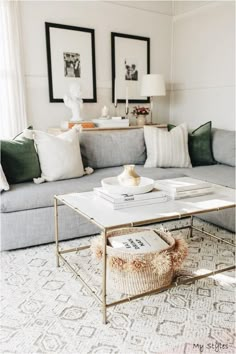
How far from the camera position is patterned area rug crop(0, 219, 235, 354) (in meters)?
1.33

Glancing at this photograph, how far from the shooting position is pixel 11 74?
11.5ft

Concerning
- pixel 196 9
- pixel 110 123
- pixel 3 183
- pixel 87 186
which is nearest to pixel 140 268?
pixel 87 186

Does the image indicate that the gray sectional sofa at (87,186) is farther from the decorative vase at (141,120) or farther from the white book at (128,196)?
the decorative vase at (141,120)

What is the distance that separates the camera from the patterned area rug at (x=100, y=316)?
1331mm

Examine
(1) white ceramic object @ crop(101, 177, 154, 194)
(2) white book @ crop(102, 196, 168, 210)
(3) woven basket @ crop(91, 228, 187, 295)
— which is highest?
(1) white ceramic object @ crop(101, 177, 154, 194)

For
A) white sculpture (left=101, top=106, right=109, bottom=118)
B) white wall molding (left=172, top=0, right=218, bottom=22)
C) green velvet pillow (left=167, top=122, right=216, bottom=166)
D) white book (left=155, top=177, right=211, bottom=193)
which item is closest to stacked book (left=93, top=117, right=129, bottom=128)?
white sculpture (left=101, top=106, right=109, bottom=118)

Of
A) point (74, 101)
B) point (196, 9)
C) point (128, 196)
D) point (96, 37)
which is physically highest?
point (196, 9)

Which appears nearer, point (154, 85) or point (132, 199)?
point (132, 199)

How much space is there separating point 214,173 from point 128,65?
215cm

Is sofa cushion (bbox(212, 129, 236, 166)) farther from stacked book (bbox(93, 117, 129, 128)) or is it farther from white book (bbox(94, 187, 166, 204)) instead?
white book (bbox(94, 187, 166, 204))

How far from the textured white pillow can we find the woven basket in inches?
41.5

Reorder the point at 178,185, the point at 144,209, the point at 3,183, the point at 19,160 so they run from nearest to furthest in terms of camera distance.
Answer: the point at 144,209 < the point at 178,185 < the point at 3,183 < the point at 19,160

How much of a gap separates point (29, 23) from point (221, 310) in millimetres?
3428

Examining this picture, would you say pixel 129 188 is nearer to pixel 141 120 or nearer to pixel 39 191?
pixel 39 191
